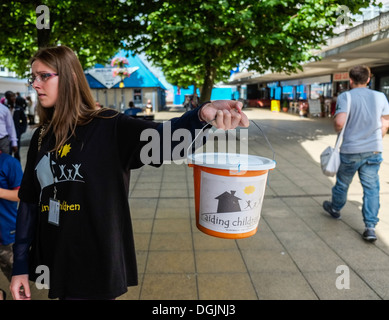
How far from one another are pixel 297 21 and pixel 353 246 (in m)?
6.59

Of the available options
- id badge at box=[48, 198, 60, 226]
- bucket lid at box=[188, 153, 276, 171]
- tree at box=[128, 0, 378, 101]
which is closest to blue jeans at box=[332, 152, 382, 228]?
bucket lid at box=[188, 153, 276, 171]

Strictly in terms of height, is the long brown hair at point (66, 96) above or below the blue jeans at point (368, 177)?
above

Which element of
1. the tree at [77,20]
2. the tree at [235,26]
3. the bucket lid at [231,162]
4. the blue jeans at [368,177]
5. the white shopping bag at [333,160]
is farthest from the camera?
the tree at [77,20]

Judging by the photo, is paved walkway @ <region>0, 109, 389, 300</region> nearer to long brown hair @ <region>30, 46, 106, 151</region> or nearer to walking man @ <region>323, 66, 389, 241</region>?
walking man @ <region>323, 66, 389, 241</region>

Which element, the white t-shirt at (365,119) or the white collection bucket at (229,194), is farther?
the white t-shirt at (365,119)

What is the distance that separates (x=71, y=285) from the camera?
165 centimetres

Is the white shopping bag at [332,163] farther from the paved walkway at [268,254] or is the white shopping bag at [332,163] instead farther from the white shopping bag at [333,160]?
the paved walkway at [268,254]

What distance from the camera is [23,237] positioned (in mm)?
1786

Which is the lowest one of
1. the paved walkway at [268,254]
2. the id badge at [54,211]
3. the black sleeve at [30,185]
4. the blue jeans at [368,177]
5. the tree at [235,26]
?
the paved walkway at [268,254]

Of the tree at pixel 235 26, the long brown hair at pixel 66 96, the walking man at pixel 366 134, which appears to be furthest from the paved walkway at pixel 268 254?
the tree at pixel 235 26

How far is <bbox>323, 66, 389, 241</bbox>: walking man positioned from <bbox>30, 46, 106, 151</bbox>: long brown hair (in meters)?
3.32

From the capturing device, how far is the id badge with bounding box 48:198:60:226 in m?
1.63

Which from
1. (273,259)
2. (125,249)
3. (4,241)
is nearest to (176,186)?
(273,259)

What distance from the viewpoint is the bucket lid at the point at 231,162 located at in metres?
2.02
